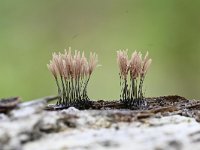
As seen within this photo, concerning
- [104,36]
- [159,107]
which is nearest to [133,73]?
[159,107]

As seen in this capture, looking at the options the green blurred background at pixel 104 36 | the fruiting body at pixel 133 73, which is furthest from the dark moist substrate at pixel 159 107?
the green blurred background at pixel 104 36

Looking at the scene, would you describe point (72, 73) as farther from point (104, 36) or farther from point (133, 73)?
point (104, 36)

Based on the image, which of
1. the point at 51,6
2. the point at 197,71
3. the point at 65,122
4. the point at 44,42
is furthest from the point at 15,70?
the point at 65,122

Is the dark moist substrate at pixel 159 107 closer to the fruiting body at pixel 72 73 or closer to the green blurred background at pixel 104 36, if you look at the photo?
the fruiting body at pixel 72 73

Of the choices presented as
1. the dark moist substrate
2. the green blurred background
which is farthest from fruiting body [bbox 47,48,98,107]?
the green blurred background

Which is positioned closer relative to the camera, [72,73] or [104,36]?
[72,73]

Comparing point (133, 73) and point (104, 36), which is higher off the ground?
point (104, 36)
